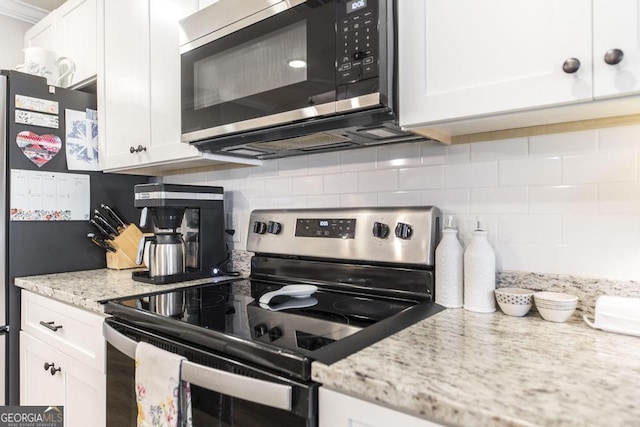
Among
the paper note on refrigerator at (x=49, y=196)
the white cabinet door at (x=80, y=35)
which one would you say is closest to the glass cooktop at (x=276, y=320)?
the paper note on refrigerator at (x=49, y=196)

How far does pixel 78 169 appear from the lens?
6.29ft

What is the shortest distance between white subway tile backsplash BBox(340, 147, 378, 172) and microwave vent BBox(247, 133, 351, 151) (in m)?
0.10

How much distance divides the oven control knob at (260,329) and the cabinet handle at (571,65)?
83cm

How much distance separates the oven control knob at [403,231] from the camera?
118cm

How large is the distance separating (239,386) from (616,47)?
0.96m

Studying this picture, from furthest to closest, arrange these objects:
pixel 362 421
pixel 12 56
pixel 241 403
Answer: pixel 12 56
pixel 241 403
pixel 362 421

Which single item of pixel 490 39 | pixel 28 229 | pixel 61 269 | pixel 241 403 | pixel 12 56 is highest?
pixel 12 56

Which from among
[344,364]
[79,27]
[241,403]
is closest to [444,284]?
[344,364]

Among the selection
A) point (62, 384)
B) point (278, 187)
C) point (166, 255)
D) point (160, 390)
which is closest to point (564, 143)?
point (278, 187)

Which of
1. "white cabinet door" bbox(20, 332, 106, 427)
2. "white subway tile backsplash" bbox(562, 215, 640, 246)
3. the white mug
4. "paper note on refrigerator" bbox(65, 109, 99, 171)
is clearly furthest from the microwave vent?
the white mug

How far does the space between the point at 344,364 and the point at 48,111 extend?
1.89 meters

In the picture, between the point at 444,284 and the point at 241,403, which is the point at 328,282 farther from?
the point at 241,403

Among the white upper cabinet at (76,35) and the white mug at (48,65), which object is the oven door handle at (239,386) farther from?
the white mug at (48,65)

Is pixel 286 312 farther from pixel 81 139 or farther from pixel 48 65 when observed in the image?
pixel 48 65
